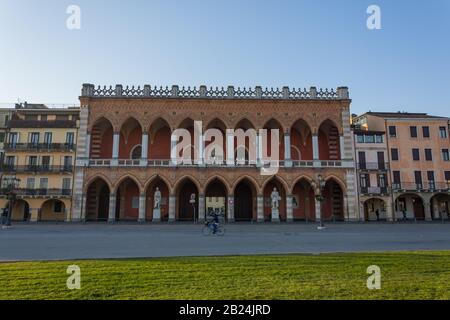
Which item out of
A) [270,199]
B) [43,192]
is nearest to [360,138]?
[270,199]

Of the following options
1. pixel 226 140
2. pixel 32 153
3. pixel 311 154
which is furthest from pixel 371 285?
pixel 32 153

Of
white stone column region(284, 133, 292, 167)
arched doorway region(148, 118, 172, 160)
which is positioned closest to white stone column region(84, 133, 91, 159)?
arched doorway region(148, 118, 172, 160)

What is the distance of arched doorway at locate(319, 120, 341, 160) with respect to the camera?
37.5 m

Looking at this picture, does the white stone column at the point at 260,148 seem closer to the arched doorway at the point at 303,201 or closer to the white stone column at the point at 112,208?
the arched doorway at the point at 303,201

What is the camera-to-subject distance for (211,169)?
33.9 metres

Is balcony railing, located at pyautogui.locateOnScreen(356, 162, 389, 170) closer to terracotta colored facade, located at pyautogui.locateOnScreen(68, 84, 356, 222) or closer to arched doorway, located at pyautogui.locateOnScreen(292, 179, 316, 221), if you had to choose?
terracotta colored facade, located at pyautogui.locateOnScreen(68, 84, 356, 222)

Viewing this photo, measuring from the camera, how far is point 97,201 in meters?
36.3

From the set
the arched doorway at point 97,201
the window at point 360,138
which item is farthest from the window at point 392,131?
the arched doorway at point 97,201

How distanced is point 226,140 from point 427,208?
75.0 ft

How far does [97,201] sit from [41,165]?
699 centimetres

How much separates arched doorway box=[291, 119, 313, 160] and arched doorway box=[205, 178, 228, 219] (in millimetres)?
8714

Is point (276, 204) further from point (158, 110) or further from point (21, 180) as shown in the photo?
point (21, 180)
